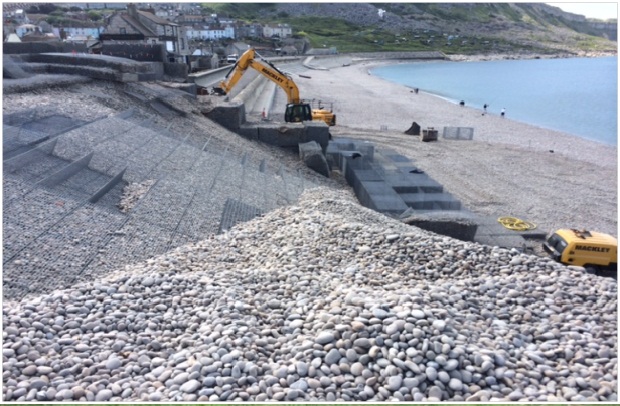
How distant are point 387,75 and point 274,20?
1872 inches

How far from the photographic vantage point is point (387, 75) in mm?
87500

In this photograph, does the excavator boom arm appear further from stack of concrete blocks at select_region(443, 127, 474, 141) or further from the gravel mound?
the gravel mound

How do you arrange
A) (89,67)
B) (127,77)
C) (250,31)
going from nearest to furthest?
(127,77)
(89,67)
(250,31)

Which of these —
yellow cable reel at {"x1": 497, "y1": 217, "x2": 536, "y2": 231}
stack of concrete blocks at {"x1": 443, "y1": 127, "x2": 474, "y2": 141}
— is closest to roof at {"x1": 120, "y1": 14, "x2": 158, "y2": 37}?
stack of concrete blocks at {"x1": 443, "y1": 127, "x2": 474, "y2": 141}

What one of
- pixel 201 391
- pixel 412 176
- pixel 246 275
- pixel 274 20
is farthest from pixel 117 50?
pixel 274 20

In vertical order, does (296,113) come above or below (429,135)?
above

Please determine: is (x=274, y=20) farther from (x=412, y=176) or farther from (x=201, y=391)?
(x=201, y=391)

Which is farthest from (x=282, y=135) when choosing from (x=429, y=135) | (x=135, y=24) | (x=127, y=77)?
(x=135, y=24)

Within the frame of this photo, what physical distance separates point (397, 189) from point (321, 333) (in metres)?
10.2

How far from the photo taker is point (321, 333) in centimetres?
553

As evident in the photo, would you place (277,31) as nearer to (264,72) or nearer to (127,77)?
(264,72)

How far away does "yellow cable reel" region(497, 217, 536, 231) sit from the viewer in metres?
14.6

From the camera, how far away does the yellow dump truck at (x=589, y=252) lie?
11617 mm

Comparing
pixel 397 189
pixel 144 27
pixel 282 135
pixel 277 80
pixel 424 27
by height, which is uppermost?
pixel 424 27
